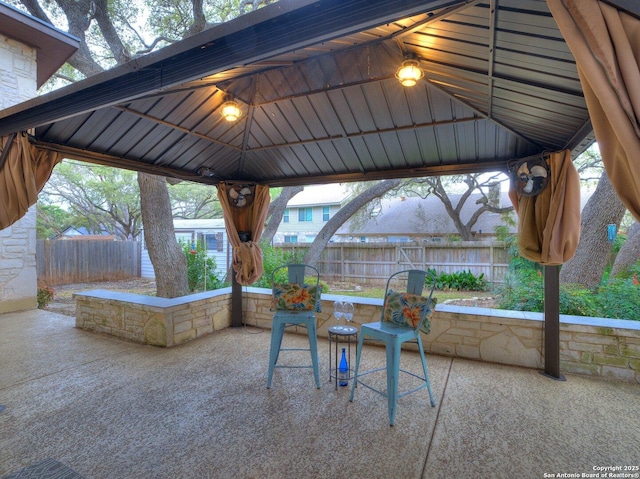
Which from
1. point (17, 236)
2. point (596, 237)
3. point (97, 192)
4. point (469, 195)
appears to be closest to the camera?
point (596, 237)

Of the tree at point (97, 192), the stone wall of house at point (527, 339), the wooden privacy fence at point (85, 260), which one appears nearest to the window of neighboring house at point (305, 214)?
the tree at point (97, 192)

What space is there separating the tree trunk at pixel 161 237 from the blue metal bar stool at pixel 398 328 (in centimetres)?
430

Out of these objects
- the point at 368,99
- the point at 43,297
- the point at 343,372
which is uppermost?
the point at 368,99

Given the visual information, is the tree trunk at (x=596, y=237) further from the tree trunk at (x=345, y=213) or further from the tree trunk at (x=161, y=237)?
the tree trunk at (x=161, y=237)

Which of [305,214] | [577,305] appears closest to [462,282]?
[577,305]

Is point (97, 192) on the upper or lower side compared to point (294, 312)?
upper

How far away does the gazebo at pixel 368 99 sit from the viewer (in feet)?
3.61

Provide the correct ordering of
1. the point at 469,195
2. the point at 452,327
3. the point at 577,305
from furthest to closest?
the point at 469,195, the point at 577,305, the point at 452,327

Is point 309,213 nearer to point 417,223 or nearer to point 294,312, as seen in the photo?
point 417,223

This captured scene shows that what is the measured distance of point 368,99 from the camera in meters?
2.73

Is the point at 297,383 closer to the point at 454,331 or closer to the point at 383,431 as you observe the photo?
the point at 383,431

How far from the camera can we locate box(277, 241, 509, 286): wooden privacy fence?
309 inches

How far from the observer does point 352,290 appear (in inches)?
332

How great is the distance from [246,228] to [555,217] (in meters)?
3.46
